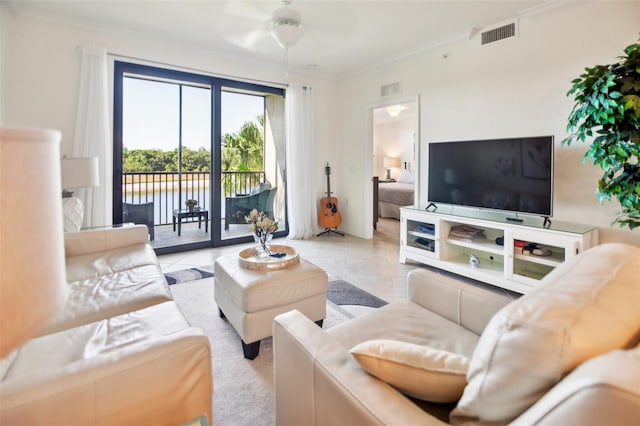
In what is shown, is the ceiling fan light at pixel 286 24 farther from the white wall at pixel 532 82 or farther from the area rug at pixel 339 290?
the area rug at pixel 339 290

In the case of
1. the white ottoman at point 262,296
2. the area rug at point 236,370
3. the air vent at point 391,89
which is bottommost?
the area rug at point 236,370

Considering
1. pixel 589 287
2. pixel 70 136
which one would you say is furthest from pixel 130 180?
pixel 589 287

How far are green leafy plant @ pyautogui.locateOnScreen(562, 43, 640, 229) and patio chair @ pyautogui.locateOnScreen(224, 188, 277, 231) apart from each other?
12.9 ft

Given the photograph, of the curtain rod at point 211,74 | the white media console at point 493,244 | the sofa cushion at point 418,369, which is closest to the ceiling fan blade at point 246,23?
the curtain rod at point 211,74

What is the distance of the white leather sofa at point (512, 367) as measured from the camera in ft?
1.72

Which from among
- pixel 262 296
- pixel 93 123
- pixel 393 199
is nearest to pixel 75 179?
pixel 93 123

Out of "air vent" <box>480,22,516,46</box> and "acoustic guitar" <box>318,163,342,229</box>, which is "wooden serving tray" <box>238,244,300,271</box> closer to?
"acoustic guitar" <box>318,163,342,229</box>

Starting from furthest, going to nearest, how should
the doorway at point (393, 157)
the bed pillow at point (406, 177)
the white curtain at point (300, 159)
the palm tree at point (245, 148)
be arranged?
the bed pillow at point (406, 177) < the doorway at point (393, 157) < the white curtain at point (300, 159) < the palm tree at point (245, 148)

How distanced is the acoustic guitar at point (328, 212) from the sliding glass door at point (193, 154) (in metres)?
0.63

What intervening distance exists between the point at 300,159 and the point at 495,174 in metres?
2.75

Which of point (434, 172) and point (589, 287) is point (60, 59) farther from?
point (589, 287)

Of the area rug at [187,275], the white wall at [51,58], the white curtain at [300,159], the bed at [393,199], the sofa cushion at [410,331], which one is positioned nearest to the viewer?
the sofa cushion at [410,331]

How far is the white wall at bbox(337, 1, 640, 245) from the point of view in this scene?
2711 millimetres

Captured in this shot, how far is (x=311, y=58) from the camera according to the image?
176 inches
